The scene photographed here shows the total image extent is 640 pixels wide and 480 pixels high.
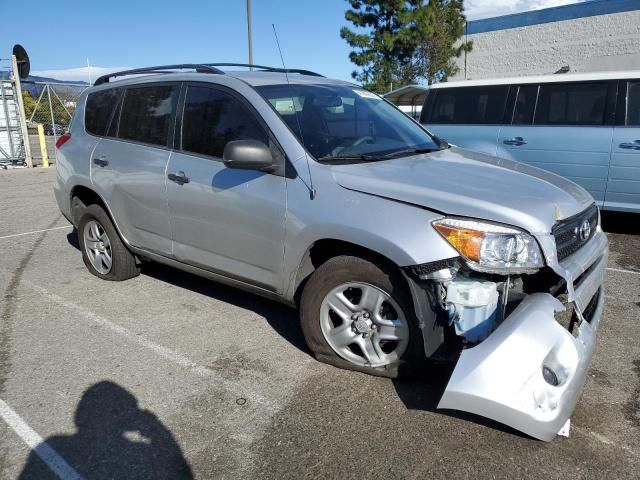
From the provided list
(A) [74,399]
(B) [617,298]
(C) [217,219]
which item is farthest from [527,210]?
(A) [74,399]

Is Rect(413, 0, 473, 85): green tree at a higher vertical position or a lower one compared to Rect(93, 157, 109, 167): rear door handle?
higher

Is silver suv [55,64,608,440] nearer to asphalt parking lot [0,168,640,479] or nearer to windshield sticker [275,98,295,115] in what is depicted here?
windshield sticker [275,98,295,115]

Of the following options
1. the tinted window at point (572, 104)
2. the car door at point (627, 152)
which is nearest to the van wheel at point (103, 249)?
the tinted window at point (572, 104)

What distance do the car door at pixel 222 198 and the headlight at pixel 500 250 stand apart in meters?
1.16

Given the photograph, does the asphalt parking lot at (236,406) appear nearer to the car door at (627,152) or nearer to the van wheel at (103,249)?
the van wheel at (103,249)

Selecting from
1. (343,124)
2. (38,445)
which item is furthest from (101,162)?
(38,445)

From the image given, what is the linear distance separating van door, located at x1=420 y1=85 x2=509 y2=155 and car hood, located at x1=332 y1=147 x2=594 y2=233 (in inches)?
144

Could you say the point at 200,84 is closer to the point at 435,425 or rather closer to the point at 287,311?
the point at 287,311

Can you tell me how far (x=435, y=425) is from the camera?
8.92 ft

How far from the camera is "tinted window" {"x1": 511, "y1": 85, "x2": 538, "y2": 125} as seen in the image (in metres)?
6.72

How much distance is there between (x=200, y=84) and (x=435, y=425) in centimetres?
279

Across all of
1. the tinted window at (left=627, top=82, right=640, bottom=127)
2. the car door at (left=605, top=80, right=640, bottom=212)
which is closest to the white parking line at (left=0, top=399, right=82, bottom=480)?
the car door at (left=605, top=80, right=640, bottom=212)

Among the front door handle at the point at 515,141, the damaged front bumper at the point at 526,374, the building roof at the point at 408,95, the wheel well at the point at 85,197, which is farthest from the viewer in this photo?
the building roof at the point at 408,95

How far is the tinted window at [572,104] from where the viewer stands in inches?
249
